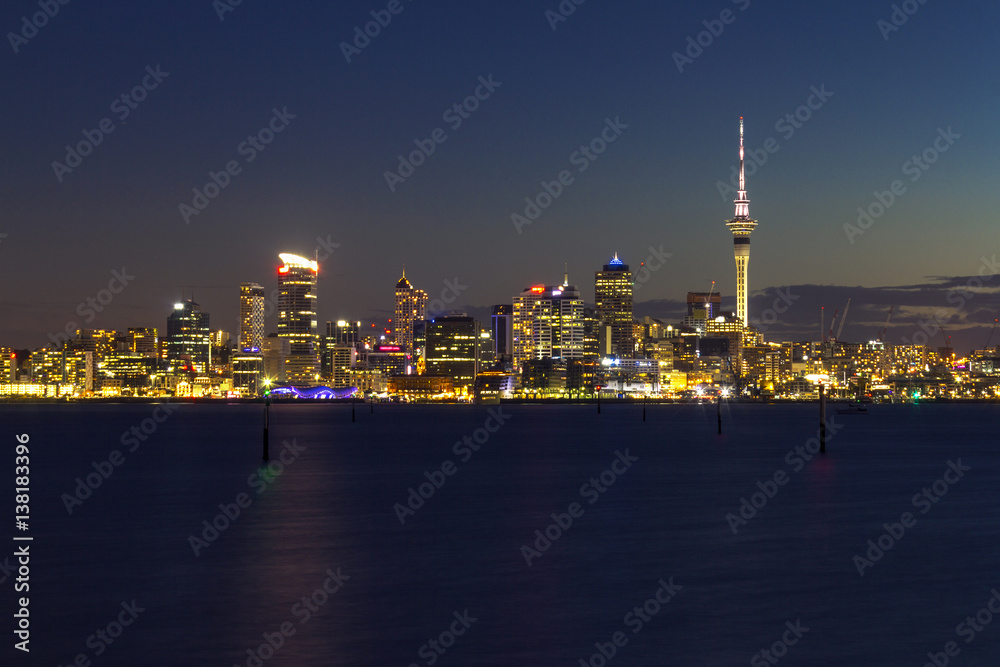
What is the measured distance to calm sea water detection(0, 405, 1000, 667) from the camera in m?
28.1

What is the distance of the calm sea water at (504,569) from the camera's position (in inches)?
1106

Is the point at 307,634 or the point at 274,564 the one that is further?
the point at 274,564

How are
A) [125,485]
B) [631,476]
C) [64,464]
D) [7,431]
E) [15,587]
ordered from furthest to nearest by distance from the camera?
[7,431]
[64,464]
[631,476]
[125,485]
[15,587]

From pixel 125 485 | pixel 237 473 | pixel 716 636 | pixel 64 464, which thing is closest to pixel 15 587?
pixel 716 636

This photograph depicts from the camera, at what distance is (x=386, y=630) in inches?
1164

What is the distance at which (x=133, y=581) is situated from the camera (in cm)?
3653

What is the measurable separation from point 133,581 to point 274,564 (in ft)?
16.8

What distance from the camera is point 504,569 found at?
39250mm

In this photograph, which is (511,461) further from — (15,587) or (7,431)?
(7,431)

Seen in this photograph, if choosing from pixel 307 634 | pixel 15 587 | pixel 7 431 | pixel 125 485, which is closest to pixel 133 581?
pixel 15 587

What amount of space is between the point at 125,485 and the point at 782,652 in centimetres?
5416

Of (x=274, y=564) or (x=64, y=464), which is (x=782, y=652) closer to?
(x=274, y=564)

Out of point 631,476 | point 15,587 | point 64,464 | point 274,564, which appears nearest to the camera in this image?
point 15,587

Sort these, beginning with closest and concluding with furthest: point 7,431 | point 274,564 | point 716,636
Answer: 1. point 716,636
2. point 274,564
3. point 7,431
